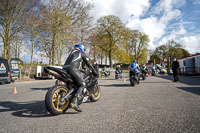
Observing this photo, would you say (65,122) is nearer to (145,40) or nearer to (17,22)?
(17,22)

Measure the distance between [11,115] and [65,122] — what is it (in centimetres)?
157

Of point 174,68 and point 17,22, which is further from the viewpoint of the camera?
point 17,22

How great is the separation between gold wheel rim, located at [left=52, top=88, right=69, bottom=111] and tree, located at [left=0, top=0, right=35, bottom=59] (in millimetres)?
17973

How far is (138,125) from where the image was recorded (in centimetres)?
293

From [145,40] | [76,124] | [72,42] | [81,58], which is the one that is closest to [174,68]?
[81,58]

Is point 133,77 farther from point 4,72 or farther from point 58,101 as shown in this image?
point 4,72

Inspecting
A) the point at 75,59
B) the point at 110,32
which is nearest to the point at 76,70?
the point at 75,59

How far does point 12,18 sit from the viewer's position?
61.2ft

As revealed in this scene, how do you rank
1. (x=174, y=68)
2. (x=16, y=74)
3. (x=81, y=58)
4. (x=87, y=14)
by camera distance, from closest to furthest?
1. (x=81, y=58)
2. (x=174, y=68)
3. (x=16, y=74)
4. (x=87, y=14)

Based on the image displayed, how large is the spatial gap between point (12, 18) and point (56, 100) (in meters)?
19.1

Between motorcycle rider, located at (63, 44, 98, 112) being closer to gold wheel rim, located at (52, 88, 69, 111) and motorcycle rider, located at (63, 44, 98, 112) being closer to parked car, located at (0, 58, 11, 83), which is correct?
gold wheel rim, located at (52, 88, 69, 111)

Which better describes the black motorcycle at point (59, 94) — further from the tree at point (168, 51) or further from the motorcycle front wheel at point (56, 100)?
the tree at point (168, 51)

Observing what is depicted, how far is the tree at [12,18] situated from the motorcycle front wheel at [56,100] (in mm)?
17988

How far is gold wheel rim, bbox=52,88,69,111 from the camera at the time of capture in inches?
141
